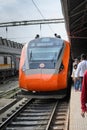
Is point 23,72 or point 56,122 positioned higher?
point 23,72

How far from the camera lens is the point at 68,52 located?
62.0ft

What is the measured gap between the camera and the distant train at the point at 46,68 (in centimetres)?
1752

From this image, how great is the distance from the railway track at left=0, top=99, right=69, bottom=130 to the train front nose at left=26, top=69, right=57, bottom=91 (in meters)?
0.77

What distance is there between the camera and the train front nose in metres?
17.4

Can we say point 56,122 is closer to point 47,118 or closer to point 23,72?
point 47,118

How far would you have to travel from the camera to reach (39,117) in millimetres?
14898

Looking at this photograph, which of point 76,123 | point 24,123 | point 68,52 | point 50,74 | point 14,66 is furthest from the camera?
point 14,66

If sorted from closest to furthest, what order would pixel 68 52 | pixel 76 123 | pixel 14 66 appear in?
pixel 76 123, pixel 68 52, pixel 14 66

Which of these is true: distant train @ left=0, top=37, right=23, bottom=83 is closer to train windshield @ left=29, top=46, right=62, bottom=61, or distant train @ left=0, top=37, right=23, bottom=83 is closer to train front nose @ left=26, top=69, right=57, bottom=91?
train windshield @ left=29, top=46, right=62, bottom=61

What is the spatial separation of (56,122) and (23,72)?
16.3 feet

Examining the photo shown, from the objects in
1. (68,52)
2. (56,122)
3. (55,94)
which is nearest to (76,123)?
(56,122)

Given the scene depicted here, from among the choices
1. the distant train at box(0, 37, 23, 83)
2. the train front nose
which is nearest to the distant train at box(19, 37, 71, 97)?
the train front nose

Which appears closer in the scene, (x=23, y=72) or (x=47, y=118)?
(x=47, y=118)

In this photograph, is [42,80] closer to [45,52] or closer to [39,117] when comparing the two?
[45,52]
